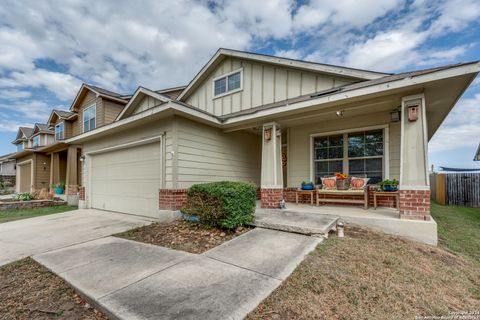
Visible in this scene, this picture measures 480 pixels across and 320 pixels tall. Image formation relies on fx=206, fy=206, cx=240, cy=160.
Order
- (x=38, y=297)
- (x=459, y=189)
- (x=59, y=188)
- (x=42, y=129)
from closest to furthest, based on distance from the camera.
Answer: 1. (x=38, y=297)
2. (x=459, y=189)
3. (x=59, y=188)
4. (x=42, y=129)

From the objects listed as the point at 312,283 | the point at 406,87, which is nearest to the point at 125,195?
the point at 312,283

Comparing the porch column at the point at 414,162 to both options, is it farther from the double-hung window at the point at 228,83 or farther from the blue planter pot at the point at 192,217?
the double-hung window at the point at 228,83

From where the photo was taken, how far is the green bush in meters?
4.16

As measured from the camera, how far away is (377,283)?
2.39 meters

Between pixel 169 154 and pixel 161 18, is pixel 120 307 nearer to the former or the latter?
pixel 169 154

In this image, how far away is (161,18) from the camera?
7.91m

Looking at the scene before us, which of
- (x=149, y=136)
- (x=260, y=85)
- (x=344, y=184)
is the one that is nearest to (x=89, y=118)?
(x=149, y=136)

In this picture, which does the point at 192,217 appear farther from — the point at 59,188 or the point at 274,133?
the point at 59,188

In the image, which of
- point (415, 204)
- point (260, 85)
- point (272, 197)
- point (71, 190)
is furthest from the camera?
point (71, 190)

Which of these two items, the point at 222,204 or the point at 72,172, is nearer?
the point at 222,204

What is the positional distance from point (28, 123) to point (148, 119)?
27.6 meters

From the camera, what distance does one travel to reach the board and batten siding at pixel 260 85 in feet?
21.9

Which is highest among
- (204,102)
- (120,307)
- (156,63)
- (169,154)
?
(156,63)

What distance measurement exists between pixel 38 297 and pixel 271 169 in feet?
16.3
